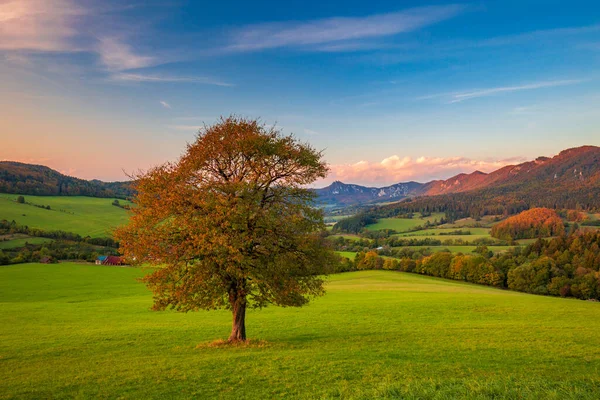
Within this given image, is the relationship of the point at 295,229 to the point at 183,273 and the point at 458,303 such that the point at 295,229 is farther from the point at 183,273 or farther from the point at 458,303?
the point at 458,303

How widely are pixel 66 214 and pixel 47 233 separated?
105 ft

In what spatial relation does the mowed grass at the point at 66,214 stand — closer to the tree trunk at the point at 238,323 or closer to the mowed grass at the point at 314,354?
the mowed grass at the point at 314,354

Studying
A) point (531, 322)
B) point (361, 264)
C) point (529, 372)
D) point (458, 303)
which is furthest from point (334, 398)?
point (361, 264)

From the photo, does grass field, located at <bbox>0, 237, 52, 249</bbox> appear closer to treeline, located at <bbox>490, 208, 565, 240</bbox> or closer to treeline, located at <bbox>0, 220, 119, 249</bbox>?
treeline, located at <bbox>0, 220, 119, 249</bbox>

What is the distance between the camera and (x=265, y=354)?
1909 cm

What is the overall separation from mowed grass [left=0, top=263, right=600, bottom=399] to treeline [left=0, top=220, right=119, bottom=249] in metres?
98.7

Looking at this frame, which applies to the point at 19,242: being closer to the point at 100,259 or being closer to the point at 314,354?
the point at 100,259

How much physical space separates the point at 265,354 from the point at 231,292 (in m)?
4.29

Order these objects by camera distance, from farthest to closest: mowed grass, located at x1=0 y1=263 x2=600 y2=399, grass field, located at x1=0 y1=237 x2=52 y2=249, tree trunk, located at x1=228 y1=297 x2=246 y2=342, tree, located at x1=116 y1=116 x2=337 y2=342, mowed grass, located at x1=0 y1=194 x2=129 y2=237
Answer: mowed grass, located at x1=0 y1=194 x2=129 y2=237, grass field, located at x1=0 y1=237 x2=52 y2=249, tree trunk, located at x1=228 y1=297 x2=246 y2=342, tree, located at x1=116 y1=116 x2=337 y2=342, mowed grass, located at x1=0 y1=263 x2=600 y2=399

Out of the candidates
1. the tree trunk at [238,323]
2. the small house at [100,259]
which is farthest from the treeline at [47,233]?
the tree trunk at [238,323]

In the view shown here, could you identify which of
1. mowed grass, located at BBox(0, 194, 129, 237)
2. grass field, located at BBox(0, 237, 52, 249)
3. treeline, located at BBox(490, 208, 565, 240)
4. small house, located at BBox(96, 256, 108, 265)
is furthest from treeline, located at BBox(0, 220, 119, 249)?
treeline, located at BBox(490, 208, 565, 240)

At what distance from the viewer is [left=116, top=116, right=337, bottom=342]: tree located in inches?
770

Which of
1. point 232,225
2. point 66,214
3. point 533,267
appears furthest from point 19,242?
point 533,267

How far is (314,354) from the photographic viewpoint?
1923cm
